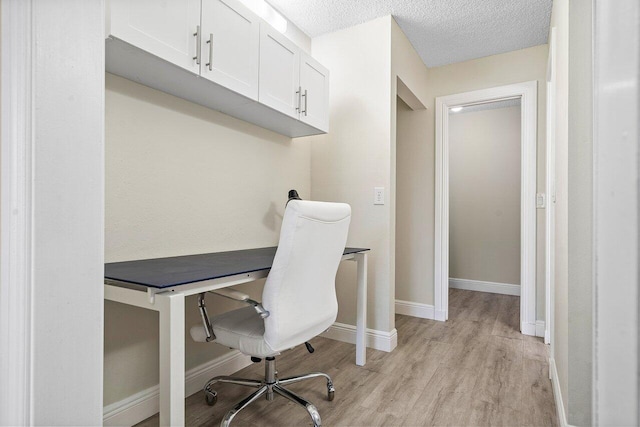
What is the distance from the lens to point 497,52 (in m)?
3.17

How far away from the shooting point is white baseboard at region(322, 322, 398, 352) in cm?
261

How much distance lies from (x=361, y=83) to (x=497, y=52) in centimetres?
141

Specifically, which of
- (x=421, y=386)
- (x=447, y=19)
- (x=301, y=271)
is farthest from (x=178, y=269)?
(x=447, y=19)

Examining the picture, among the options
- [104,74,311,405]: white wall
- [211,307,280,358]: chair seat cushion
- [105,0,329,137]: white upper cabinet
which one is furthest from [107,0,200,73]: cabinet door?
[211,307,280,358]: chair seat cushion

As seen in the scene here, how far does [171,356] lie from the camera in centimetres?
110

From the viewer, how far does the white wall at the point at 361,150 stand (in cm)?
266

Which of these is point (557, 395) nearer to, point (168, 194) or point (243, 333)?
point (243, 333)

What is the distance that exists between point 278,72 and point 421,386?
2043mm

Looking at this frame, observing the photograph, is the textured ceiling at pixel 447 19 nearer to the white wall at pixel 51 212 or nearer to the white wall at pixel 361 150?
the white wall at pixel 361 150

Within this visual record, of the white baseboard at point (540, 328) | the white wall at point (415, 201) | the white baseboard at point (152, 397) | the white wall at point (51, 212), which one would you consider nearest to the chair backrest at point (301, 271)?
the white wall at point (51, 212)

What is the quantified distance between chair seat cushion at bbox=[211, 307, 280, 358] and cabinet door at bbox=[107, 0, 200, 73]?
1153mm

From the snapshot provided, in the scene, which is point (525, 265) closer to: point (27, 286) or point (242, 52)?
point (242, 52)

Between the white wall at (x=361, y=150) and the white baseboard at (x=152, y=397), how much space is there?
1002 millimetres

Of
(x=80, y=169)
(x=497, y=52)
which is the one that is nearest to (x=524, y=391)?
(x=80, y=169)
